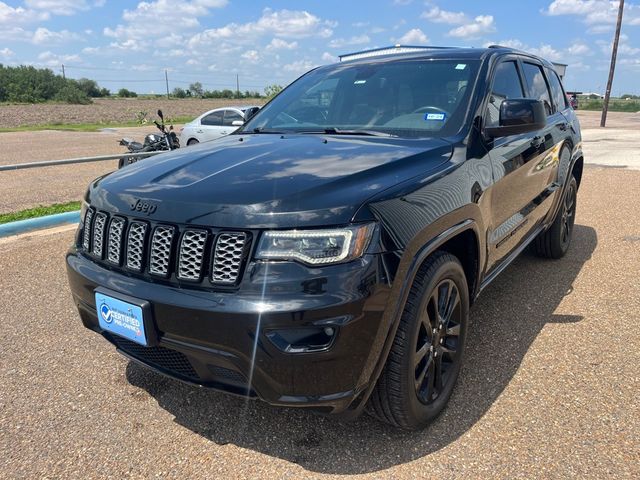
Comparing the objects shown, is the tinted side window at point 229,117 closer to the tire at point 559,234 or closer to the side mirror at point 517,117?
the tire at point 559,234

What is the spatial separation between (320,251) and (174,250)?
0.61 meters

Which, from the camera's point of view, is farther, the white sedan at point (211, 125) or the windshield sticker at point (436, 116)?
the white sedan at point (211, 125)

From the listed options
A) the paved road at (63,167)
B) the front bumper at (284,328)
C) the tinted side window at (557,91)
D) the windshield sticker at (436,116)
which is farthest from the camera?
the paved road at (63,167)

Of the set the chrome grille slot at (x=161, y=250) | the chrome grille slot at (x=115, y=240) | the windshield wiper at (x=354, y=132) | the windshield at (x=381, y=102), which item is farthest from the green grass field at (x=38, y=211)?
the chrome grille slot at (x=161, y=250)

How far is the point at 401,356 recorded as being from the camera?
2.20 m

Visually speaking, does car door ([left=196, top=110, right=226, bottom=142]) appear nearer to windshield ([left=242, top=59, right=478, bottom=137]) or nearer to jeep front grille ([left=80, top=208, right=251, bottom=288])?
windshield ([left=242, top=59, right=478, bottom=137])

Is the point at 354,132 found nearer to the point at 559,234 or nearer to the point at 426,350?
the point at 426,350

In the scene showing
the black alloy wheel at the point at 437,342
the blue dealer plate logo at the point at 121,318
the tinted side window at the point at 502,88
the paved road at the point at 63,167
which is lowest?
the paved road at the point at 63,167

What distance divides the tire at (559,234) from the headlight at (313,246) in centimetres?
336

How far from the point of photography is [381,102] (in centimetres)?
331

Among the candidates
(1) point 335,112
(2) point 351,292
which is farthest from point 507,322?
(2) point 351,292

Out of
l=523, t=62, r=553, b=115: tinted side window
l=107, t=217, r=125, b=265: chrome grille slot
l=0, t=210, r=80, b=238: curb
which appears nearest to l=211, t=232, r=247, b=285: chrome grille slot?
l=107, t=217, r=125, b=265: chrome grille slot

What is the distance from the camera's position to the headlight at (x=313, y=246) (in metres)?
1.95

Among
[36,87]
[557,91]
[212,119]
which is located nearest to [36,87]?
[36,87]
